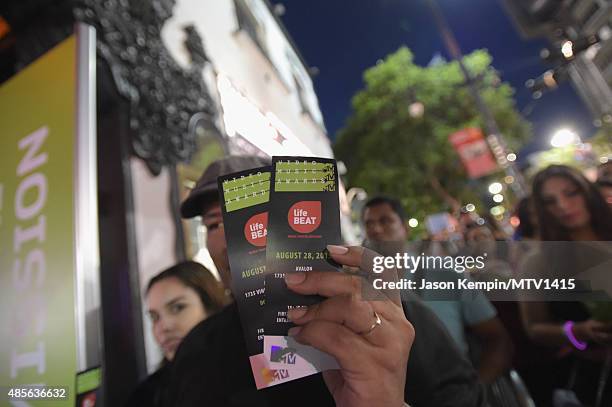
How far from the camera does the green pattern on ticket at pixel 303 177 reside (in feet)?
2.16

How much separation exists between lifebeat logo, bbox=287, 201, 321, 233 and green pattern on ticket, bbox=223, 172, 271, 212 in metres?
0.06

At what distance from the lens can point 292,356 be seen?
0.70 m

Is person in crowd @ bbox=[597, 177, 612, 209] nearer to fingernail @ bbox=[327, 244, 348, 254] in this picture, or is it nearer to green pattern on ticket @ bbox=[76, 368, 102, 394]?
fingernail @ bbox=[327, 244, 348, 254]

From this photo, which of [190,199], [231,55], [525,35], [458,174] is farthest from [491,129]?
[190,199]

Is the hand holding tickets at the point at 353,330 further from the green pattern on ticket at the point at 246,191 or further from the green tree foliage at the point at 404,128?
the green tree foliage at the point at 404,128

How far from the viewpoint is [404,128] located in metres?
3.28

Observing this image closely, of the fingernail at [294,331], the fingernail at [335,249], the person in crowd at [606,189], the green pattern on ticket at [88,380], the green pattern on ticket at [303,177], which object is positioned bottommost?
the fingernail at [294,331]

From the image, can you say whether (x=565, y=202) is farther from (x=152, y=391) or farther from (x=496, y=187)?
(x=496, y=187)

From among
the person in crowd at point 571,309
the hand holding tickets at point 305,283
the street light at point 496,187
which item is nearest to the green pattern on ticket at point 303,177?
the hand holding tickets at point 305,283

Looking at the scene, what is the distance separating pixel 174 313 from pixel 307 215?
1.14m

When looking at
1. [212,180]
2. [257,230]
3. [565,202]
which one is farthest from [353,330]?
[565,202]

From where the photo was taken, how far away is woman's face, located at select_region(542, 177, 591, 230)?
4.54 ft

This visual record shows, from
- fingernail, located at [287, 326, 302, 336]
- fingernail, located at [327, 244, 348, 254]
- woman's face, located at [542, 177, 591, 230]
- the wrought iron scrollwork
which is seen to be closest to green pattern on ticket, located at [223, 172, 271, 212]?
fingernail, located at [327, 244, 348, 254]

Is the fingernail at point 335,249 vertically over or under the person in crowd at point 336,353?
over
